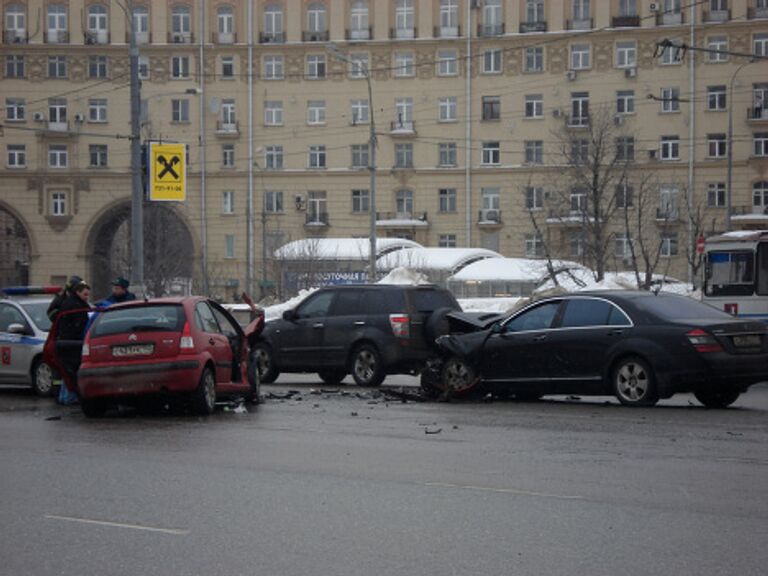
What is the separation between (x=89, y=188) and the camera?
261 feet

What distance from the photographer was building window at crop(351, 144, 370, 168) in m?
79.2

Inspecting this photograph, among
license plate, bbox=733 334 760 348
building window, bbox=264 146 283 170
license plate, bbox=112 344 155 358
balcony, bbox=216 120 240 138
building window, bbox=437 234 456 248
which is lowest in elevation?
license plate, bbox=112 344 155 358

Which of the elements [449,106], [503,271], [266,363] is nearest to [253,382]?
[266,363]

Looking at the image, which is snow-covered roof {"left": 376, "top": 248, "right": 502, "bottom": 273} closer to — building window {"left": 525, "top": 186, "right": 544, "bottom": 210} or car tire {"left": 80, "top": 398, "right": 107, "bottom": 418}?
building window {"left": 525, "top": 186, "right": 544, "bottom": 210}

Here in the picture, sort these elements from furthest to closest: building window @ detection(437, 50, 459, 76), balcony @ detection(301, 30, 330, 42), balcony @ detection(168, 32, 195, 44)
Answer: balcony @ detection(301, 30, 330, 42), balcony @ detection(168, 32, 195, 44), building window @ detection(437, 50, 459, 76)

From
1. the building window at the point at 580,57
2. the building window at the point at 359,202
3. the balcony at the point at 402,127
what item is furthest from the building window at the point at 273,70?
the building window at the point at 580,57

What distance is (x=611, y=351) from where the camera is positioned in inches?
662

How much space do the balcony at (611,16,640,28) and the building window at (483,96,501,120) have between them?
25.5 feet

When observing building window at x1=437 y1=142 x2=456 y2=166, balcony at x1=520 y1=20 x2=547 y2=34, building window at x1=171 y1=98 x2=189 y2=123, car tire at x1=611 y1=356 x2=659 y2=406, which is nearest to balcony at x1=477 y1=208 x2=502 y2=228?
building window at x1=437 y1=142 x2=456 y2=166

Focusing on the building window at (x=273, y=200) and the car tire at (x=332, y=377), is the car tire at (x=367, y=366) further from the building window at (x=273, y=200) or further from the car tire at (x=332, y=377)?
the building window at (x=273, y=200)

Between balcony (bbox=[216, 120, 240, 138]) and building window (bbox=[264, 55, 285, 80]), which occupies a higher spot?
building window (bbox=[264, 55, 285, 80])

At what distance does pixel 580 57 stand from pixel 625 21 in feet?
10.3

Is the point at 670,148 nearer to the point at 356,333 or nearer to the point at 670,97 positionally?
the point at 670,97

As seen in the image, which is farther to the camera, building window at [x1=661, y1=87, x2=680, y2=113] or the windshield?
building window at [x1=661, y1=87, x2=680, y2=113]
